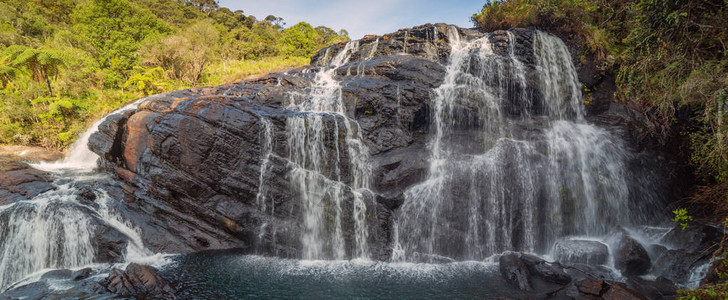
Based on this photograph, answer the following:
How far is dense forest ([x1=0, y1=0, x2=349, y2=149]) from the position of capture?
16.9 meters

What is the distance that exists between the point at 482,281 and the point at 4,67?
24.9m

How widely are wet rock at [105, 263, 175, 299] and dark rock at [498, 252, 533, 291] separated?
912cm

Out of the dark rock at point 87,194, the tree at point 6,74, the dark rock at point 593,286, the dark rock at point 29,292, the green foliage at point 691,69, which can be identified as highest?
the tree at point 6,74

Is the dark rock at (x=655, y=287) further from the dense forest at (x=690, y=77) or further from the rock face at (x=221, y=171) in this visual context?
the rock face at (x=221, y=171)

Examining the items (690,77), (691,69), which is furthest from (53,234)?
(691,69)

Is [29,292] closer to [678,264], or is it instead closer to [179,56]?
[678,264]

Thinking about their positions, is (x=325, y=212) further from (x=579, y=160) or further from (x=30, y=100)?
(x=30, y=100)

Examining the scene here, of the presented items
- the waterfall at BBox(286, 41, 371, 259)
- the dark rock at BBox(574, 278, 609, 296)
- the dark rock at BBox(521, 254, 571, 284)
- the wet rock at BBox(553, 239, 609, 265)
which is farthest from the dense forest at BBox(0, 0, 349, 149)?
the dark rock at BBox(574, 278, 609, 296)

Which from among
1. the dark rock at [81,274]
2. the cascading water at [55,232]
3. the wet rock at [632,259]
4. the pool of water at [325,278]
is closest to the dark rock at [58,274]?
the dark rock at [81,274]

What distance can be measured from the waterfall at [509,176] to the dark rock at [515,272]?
1.54 meters

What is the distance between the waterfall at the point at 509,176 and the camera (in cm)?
1119

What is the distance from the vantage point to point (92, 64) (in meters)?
20.9

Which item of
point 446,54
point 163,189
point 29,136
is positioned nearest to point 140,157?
point 163,189

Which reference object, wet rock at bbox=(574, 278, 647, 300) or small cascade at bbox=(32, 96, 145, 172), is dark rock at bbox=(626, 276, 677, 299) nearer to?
wet rock at bbox=(574, 278, 647, 300)
